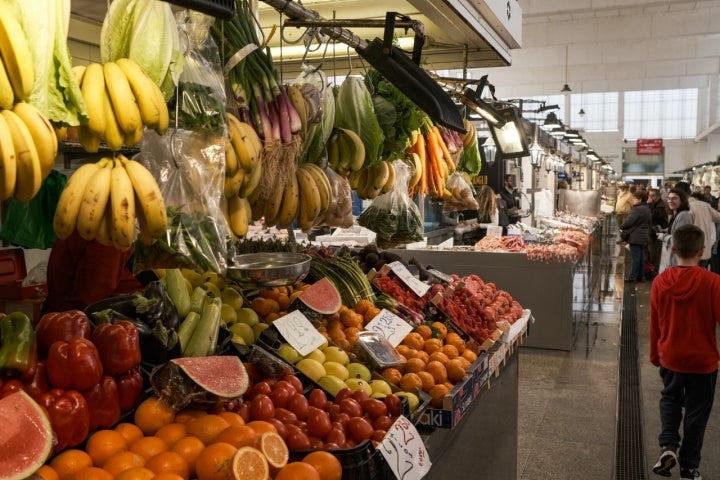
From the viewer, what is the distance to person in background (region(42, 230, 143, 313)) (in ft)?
12.0

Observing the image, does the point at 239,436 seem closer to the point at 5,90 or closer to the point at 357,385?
the point at 357,385

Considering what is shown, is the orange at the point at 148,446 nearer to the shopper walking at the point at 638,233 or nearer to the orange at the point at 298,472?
the orange at the point at 298,472

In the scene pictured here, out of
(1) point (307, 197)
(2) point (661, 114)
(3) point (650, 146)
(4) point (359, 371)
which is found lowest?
(4) point (359, 371)

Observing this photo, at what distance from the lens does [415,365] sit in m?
2.84

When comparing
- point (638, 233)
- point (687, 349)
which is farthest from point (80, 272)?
point (638, 233)

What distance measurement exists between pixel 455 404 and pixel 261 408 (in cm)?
84

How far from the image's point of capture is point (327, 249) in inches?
158

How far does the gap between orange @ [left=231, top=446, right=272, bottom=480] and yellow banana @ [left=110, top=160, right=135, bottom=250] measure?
62 centimetres

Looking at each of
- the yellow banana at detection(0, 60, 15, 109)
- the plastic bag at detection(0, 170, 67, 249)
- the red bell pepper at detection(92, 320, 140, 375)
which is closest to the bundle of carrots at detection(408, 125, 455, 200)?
the red bell pepper at detection(92, 320, 140, 375)

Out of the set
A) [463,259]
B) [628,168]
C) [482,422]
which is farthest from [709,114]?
[482,422]

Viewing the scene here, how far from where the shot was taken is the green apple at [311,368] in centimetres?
248

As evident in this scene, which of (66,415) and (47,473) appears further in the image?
(66,415)

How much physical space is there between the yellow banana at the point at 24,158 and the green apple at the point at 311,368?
1.31 meters

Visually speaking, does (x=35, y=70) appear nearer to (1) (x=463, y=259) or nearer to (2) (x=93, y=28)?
(2) (x=93, y=28)
